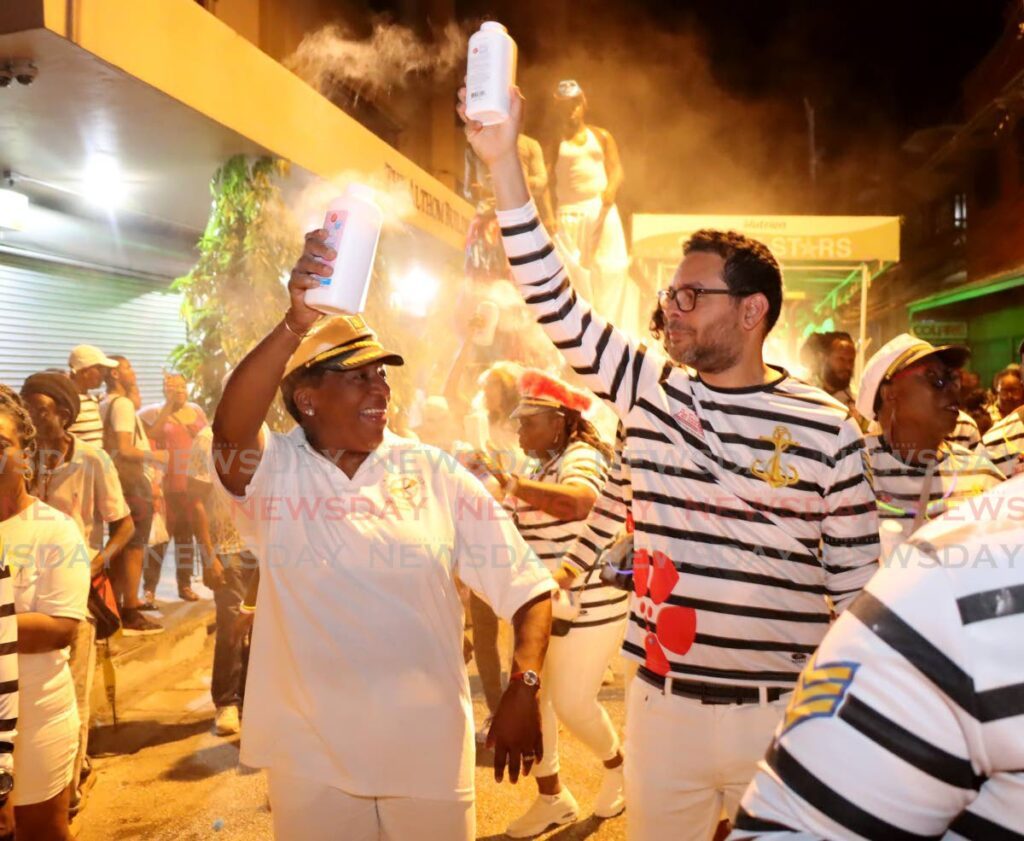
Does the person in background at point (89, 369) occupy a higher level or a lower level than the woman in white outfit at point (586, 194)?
lower

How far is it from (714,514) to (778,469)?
23cm

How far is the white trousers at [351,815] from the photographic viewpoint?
2.37m

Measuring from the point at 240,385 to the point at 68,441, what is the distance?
2.91m

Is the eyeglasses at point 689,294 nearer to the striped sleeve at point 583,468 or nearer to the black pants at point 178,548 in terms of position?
the striped sleeve at point 583,468

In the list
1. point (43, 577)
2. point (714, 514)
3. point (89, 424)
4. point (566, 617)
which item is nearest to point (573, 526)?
point (566, 617)

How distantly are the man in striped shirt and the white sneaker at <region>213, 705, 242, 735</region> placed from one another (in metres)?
3.72

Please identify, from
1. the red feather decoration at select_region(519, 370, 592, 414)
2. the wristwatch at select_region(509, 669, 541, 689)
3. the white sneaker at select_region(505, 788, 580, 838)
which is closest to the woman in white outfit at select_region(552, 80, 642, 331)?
the red feather decoration at select_region(519, 370, 592, 414)

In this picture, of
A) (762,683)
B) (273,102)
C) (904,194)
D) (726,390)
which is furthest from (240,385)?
(904,194)

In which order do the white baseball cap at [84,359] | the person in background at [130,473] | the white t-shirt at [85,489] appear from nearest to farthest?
the white t-shirt at [85,489]
the person in background at [130,473]
the white baseball cap at [84,359]

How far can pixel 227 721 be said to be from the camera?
5.45m

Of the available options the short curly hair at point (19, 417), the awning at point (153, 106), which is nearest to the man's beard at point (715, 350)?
the short curly hair at point (19, 417)

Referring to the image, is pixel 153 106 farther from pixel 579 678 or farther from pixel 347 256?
pixel 579 678

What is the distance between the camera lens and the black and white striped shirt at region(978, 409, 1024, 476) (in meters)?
4.71

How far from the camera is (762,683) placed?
239cm
